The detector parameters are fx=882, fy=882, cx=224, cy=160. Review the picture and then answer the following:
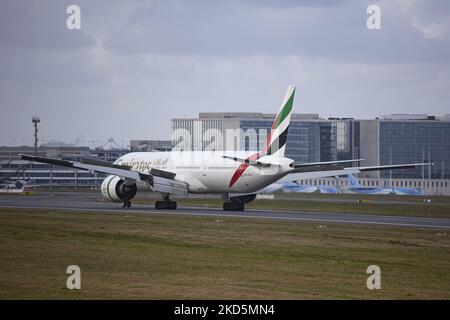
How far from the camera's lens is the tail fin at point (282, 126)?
207 ft

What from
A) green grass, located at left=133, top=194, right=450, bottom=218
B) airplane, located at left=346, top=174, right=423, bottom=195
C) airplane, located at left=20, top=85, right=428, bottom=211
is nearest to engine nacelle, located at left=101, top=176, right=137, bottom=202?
airplane, located at left=20, top=85, right=428, bottom=211

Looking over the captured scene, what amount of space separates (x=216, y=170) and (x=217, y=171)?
0.13 m

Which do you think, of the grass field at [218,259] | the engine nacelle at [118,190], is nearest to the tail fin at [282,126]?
the grass field at [218,259]

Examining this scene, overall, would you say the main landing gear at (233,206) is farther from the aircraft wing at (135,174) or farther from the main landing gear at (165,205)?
the aircraft wing at (135,174)

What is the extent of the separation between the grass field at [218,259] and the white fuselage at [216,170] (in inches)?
513

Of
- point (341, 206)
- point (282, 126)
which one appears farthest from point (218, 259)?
point (341, 206)

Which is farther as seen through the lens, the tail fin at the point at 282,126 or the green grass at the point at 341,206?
the green grass at the point at 341,206

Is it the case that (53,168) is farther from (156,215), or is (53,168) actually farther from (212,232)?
(212,232)

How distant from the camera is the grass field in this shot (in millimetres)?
25125

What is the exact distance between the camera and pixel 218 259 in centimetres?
3281

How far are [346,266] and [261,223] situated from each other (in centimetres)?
2015

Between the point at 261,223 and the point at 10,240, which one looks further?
the point at 261,223
